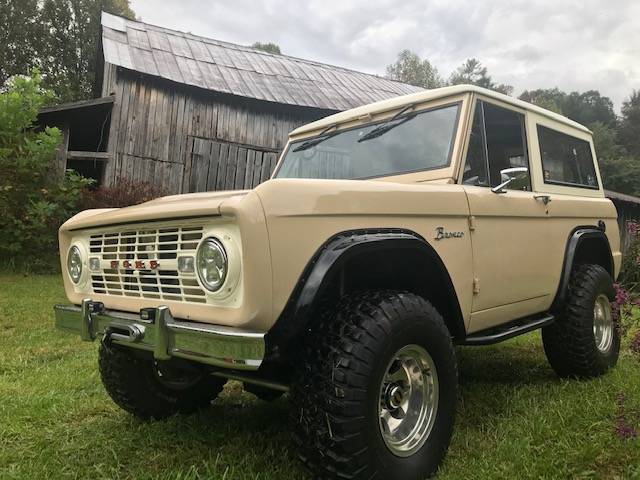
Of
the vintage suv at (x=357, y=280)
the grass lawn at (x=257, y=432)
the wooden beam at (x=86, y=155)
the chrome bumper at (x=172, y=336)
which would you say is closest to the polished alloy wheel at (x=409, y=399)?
the vintage suv at (x=357, y=280)

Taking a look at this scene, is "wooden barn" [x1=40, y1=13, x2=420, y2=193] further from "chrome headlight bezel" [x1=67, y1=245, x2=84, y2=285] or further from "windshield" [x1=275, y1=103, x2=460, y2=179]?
"chrome headlight bezel" [x1=67, y1=245, x2=84, y2=285]

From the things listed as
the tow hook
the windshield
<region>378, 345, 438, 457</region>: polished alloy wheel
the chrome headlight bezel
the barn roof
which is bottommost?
<region>378, 345, 438, 457</region>: polished alloy wheel

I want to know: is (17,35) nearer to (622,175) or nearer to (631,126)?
(622,175)

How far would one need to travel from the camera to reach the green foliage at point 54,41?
26.5 meters

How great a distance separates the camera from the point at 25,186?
30.7ft

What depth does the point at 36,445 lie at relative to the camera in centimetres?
275

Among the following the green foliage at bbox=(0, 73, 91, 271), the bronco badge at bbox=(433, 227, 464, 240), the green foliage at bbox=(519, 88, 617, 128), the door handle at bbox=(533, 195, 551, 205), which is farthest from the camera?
the green foliage at bbox=(519, 88, 617, 128)

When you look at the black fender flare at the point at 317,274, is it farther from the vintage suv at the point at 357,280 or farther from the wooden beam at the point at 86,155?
the wooden beam at the point at 86,155

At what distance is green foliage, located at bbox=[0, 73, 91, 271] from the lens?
29.6 ft

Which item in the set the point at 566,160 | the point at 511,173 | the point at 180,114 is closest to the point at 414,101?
the point at 511,173

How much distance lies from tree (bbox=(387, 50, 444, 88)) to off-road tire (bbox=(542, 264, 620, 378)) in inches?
1910

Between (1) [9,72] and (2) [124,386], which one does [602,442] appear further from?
(1) [9,72]

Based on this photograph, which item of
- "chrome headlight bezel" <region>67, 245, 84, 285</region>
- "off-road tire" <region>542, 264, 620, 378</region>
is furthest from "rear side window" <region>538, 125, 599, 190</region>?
"chrome headlight bezel" <region>67, 245, 84, 285</region>

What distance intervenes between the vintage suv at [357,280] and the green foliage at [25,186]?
24.7ft
